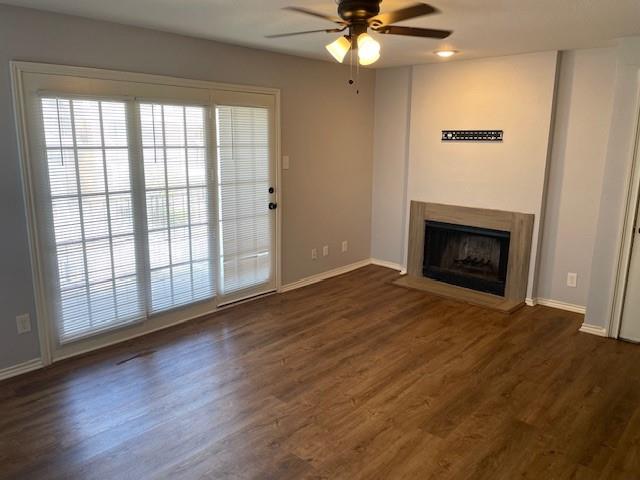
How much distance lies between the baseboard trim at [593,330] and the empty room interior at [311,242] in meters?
0.03

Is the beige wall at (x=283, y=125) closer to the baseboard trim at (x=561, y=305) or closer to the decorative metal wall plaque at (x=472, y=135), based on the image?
the decorative metal wall plaque at (x=472, y=135)

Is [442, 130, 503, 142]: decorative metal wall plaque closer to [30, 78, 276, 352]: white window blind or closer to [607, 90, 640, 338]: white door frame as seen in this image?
[607, 90, 640, 338]: white door frame

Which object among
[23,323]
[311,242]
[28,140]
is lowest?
[23,323]

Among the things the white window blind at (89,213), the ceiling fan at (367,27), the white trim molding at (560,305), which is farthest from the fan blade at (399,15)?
the white trim molding at (560,305)

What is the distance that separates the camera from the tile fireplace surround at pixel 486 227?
459cm

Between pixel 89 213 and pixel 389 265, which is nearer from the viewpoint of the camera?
pixel 89 213

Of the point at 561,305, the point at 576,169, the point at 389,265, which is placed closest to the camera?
the point at 576,169

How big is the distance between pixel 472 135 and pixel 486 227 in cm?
97

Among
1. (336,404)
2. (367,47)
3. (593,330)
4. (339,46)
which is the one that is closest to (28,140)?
(339,46)

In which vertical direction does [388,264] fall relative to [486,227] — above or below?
below

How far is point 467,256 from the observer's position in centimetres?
516

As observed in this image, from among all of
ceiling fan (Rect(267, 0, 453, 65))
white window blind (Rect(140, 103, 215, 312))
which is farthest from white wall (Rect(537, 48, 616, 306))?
white window blind (Rect(140, 103, 215, 312))

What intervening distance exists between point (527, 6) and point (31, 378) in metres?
3.97

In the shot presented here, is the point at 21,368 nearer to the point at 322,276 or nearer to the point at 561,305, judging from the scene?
the point at 322,276
